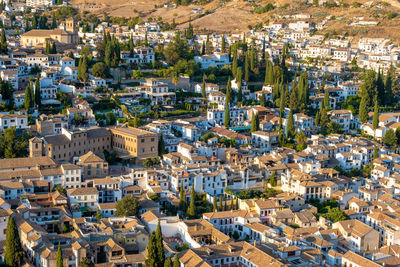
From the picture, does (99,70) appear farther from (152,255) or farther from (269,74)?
(152,255)

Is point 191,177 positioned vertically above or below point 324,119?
below

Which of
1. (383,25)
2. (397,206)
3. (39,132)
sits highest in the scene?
(383,25)

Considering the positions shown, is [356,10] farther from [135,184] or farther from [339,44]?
[135,184]

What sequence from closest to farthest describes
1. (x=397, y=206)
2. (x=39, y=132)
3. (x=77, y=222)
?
(x=77, y=222) → (x=397, y=206) → (x=39, y=132)

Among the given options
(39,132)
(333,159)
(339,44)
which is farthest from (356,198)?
(339,44)

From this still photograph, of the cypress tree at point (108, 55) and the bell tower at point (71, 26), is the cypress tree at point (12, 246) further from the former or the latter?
the bell tower at point (71, 26)

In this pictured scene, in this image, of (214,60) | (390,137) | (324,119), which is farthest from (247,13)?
(390,137)

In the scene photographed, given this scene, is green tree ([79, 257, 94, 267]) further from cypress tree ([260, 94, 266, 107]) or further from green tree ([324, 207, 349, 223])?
cypress tree ([260, 94, 266, 107])
